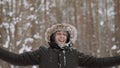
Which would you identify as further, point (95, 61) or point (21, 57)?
point (95, 61)

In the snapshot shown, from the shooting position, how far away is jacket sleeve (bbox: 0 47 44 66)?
189 centimetres

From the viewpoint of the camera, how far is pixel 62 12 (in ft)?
15.7

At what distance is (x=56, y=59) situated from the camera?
199cm

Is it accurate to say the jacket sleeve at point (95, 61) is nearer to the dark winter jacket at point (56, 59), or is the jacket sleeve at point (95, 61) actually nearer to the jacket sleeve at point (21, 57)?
the dark winter jacket at point (56, 59)

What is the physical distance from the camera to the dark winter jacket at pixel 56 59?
1.95m

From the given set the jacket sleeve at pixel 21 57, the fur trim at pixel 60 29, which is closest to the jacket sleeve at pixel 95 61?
the fur trim at pixel 60 29

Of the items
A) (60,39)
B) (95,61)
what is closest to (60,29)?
(60,39)

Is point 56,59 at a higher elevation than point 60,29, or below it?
below

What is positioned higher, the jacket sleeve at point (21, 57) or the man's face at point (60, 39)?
the man's face at point (60, 39)

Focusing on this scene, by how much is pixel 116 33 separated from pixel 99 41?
Result: 28cm

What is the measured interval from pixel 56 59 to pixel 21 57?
0.21m

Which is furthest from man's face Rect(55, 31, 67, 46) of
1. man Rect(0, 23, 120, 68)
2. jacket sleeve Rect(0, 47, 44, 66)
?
jacket sleeve Rect(0, 47, 44, 66)

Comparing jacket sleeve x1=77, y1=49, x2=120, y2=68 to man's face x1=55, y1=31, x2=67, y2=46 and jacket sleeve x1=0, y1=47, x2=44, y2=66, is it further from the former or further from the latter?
jacket sleeve x1=0, y1=47, x2=44, y2=66

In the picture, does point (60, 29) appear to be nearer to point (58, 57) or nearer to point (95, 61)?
point (58, 57)
